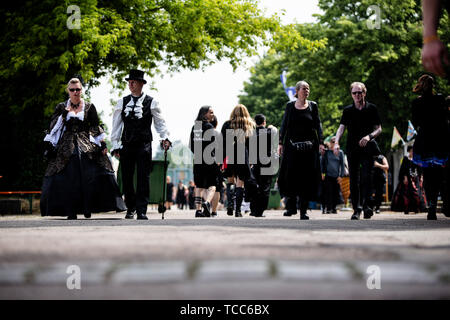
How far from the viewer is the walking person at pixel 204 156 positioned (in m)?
12.1

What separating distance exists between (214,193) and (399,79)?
22.5 m

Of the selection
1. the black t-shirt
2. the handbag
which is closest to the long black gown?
the handbag

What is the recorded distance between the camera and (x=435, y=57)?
3.94 metres

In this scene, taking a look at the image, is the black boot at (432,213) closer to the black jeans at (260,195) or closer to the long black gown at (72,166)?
the black jeans at (260,195)

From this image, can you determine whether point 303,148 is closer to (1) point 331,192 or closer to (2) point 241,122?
(2) point 241,122

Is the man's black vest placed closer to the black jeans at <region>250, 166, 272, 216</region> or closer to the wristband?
the black jeans at <region>250, 166, 272, 216</region>

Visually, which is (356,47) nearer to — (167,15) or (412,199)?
(167,15)

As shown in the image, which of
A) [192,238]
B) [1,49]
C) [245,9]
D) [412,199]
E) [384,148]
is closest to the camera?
[192,238]

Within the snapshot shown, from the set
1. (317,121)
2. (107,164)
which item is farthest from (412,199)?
(107,164)

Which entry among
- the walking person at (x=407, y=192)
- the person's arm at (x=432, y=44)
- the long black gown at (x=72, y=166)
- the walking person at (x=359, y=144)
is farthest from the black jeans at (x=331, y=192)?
the person's arm at (x=432, y=44)

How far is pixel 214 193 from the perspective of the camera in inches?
500

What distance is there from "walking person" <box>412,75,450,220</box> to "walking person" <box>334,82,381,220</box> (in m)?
0.67

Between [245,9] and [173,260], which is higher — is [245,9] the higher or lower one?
the higher one

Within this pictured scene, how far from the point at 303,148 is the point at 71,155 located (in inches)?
135
